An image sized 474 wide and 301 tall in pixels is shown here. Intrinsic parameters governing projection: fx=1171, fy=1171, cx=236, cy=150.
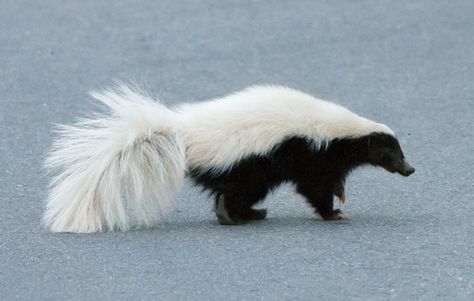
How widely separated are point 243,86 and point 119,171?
3834 millimetres

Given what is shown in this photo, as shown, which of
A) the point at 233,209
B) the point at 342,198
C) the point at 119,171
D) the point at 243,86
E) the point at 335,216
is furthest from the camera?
the point at 243,86

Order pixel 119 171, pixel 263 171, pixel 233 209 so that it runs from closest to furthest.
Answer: pixel 119 171 < pixel 263 171 < pixel 233 209

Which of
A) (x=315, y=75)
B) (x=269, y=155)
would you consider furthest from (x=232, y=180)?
(x=315, y=75)

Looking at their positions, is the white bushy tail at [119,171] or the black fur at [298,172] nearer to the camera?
the white bushy tail at [119,171]

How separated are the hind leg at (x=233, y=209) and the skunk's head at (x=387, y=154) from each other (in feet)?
2.45

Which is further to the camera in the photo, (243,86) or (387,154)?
(243,86)

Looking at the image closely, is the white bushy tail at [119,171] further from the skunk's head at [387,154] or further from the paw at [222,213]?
the skunk's head at [387,154]

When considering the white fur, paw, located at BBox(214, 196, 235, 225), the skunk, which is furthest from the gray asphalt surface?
the white fur

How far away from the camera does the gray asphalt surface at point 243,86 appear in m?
5.60

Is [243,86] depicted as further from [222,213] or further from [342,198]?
[222,213]

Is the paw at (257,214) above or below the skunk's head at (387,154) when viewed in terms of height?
below

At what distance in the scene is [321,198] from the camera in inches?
263

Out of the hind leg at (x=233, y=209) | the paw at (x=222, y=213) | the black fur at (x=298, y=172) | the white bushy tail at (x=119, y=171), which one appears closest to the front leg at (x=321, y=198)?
the black fur at (x=298, y=172)

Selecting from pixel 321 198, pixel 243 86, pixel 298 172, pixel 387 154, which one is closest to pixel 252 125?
pixel 298 172
